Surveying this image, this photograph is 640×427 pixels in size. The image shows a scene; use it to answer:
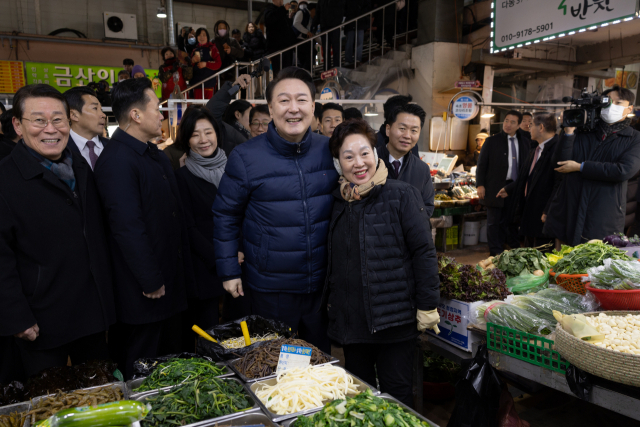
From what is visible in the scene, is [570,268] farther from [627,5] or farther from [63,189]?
[627,5]

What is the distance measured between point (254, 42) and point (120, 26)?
5.15 metres

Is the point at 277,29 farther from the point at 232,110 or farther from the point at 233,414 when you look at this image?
the point at 233,414

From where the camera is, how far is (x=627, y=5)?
17.9 feet

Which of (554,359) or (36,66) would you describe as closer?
(554,359)

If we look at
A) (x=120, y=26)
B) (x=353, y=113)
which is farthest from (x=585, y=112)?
(x=120, y=26)

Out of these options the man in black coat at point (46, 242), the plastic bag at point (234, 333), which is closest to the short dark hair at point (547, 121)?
the plastic bag at point (234, 333)

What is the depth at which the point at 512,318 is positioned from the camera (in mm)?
2369

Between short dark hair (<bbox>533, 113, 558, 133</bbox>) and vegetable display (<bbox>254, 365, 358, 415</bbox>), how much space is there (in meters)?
4.87

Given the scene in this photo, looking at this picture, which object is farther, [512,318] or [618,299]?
[512,318]

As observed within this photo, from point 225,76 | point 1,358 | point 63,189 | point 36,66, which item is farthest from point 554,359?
point 36,66

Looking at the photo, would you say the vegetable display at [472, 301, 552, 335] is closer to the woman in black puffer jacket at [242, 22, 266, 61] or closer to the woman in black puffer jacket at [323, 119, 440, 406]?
the woman in black puffer jacket at [323, 119, 440, 406]

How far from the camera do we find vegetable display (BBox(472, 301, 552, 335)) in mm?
2295

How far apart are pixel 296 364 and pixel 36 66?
1291 cm

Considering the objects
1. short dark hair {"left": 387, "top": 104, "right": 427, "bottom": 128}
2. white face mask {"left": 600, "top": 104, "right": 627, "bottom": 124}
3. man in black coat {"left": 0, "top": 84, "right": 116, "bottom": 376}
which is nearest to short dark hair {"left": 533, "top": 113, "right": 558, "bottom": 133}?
white face mask {"left": 600, "top": 104, "right": 627, "bottom": 124}
